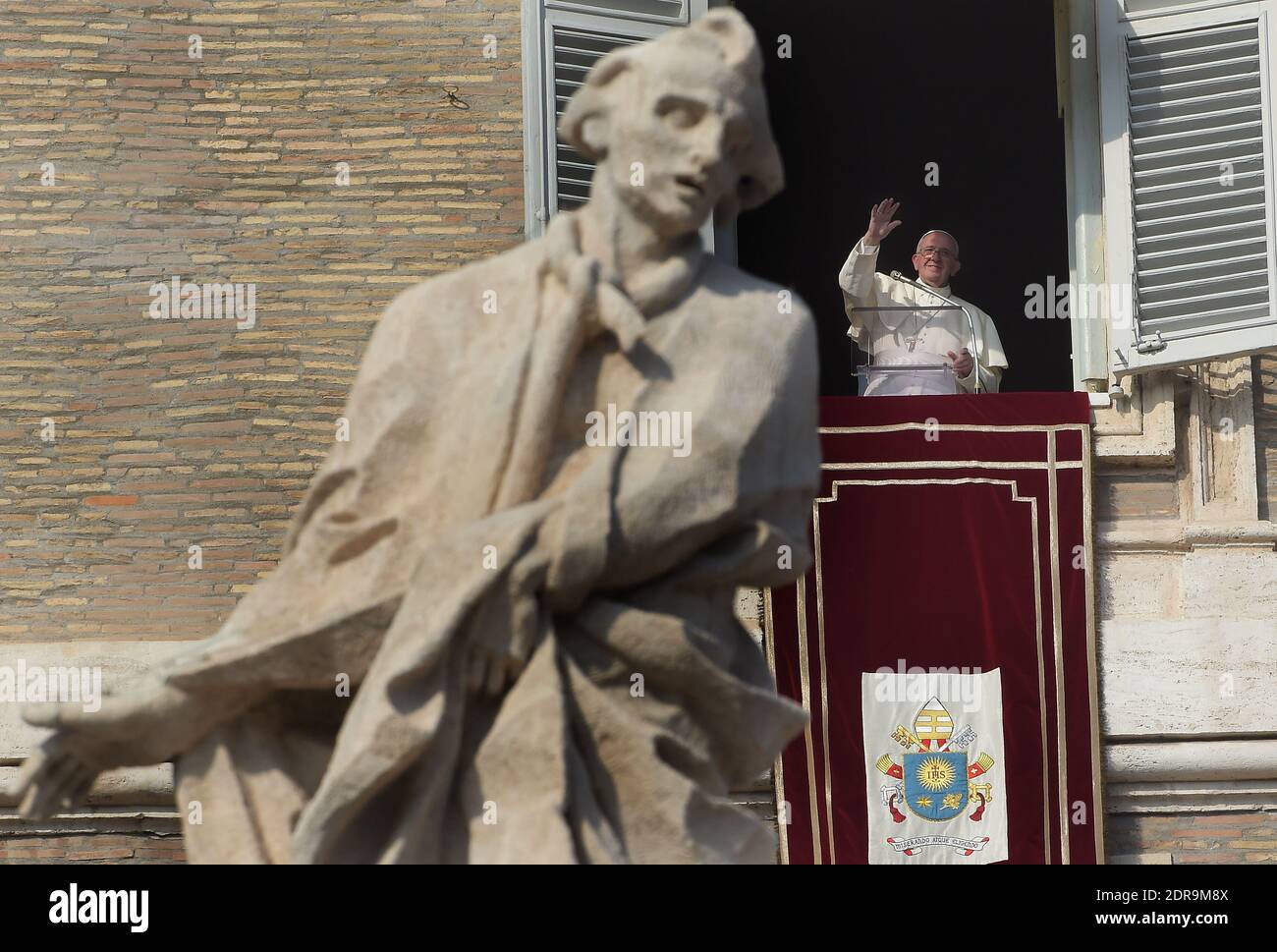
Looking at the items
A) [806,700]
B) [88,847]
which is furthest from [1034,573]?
[88,847]

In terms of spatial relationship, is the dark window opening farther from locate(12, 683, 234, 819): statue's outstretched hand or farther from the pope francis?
locate(12, 683, 234, 819): statue's outstretched hand

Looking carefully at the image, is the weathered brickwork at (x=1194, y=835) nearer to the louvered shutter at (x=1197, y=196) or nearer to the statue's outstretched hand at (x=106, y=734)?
the louvered shutter at (x=1197, y=196)

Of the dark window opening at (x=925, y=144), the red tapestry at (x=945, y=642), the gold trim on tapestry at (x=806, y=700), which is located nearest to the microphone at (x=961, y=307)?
the red tapestry at (x=945, y=642)

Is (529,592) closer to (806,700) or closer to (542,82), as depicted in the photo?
(806,700)

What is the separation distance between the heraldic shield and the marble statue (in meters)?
6.61

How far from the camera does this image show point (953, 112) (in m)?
15.2

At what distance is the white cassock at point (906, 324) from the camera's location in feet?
41.1

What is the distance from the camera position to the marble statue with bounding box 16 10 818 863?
4.98 metres

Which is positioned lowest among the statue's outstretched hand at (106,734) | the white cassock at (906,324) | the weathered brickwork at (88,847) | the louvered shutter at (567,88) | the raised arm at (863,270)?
the weathered brickwork at (88,847)

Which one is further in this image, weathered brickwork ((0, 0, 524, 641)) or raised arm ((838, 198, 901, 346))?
raised arm ((838, 198, 901, 346))

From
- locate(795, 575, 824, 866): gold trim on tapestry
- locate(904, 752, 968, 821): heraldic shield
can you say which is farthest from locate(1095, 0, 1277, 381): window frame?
locate(904, 752, 968, 821): heraldic shield
